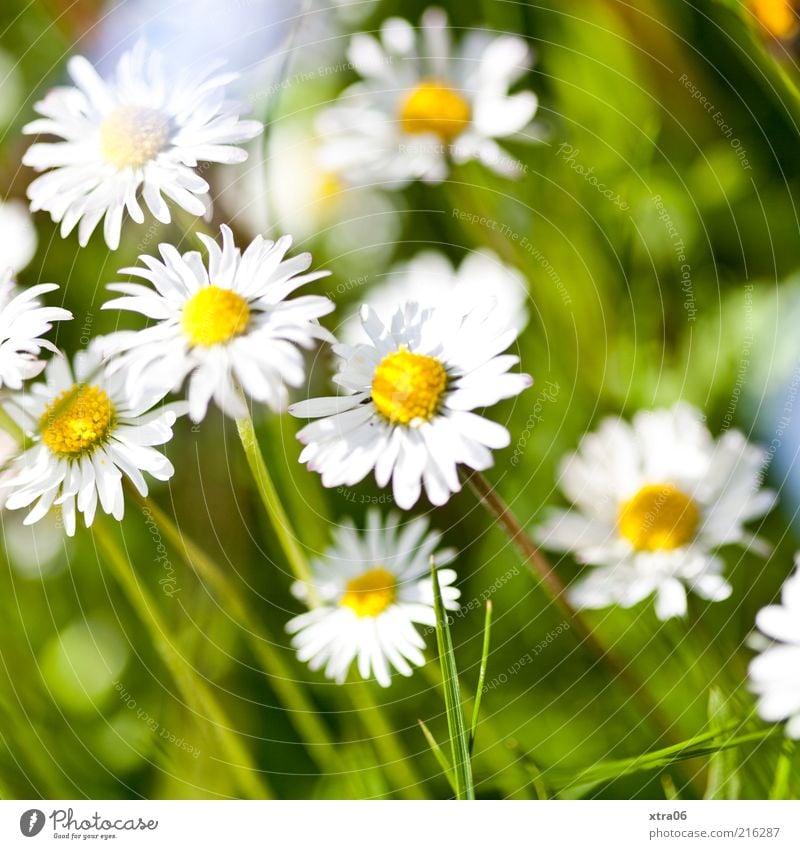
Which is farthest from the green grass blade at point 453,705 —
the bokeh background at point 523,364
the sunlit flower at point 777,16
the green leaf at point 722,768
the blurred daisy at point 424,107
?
the sunlit flower at point 777,16

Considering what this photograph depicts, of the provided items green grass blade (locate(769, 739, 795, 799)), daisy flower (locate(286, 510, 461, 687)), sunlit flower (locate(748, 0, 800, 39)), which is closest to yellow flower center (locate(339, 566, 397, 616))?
daisy flower (locate(286, 510, 461, 687))

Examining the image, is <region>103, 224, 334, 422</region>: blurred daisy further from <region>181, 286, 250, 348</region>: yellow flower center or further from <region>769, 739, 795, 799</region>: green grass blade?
<region>769, 739, 795, 799</region>: green grass blade

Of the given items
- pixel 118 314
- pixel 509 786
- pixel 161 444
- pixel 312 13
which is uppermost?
pixel 312 13

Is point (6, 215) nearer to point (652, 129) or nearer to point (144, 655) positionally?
point (144, 655)

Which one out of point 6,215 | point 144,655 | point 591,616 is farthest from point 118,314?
point 591,616

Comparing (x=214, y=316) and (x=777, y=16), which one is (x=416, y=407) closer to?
(x=214, y=316)

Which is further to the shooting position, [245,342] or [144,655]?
[144,655]

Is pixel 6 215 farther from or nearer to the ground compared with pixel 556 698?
farther from the ground
